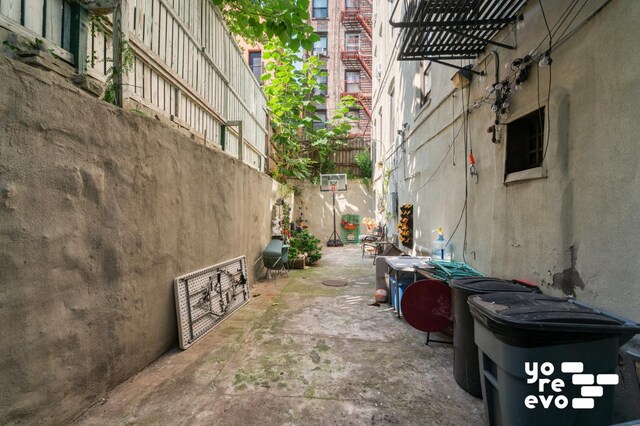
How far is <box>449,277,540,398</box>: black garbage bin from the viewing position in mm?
2557

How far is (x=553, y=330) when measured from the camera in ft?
5.33

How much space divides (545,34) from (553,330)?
2.76 metres

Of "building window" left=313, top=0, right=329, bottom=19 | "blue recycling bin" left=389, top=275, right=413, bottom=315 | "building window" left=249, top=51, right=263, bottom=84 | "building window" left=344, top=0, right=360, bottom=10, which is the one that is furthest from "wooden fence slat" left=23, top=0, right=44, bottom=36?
"building window" left=344, top=0, right=360, bottom=10

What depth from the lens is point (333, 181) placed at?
14211 mm

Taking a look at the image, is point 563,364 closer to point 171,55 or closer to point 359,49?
point 171,55

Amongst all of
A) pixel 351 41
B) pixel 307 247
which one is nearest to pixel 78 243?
pixel 307 247

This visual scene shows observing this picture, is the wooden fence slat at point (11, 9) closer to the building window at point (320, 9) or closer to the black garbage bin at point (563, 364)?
the black garbage bin at point (563, 364)

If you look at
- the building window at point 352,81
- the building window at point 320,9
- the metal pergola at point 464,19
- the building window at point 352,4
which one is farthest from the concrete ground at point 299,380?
the building window at point 320,9

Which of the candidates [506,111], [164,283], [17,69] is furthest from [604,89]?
[164,283]

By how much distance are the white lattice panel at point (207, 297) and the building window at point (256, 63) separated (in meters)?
15.9

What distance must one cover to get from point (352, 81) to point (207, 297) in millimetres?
20775

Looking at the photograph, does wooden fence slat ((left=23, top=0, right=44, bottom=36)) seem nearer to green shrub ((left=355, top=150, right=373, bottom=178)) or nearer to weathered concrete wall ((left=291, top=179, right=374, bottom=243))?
weathered concrete wall ((left=291, top=179, right=374, bottom=243))

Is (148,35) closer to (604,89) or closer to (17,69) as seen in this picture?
(17,69)

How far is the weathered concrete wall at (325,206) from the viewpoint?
14.7 metres
